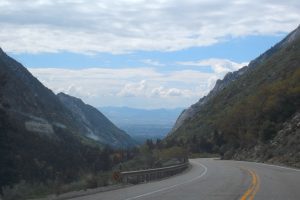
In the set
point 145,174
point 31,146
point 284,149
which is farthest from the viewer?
point 31,146

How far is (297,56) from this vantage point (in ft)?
359

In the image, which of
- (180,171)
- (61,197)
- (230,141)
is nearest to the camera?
(61,197)

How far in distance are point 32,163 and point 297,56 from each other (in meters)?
54.7

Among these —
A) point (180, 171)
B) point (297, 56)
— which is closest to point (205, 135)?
point (297, 56)

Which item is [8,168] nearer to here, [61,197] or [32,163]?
[61,197]

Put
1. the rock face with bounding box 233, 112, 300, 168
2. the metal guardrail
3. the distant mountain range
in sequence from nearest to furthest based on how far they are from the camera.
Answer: the metal guardrail
the distant mountain range
the rock face with bounding box 233, 112, 300, 168

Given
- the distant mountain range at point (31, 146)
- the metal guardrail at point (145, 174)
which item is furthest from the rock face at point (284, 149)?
the distant mountain range at point (31, 146)

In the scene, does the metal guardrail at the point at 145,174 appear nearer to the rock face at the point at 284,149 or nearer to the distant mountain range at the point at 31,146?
the distant mountain range at the point at 31,146

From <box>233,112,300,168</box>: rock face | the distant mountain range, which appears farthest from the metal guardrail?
<box>233,112,300,168</box>: rock face

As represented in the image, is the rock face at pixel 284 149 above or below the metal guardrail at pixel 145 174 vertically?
above

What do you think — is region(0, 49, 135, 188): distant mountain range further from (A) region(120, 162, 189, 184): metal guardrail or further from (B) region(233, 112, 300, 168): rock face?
(B) region(233, 112, 300, 168): rock face

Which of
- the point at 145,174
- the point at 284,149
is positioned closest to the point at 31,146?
the point at 284,149

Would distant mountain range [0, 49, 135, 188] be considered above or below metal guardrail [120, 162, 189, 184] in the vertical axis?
above

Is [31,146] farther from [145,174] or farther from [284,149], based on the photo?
[145,174]
